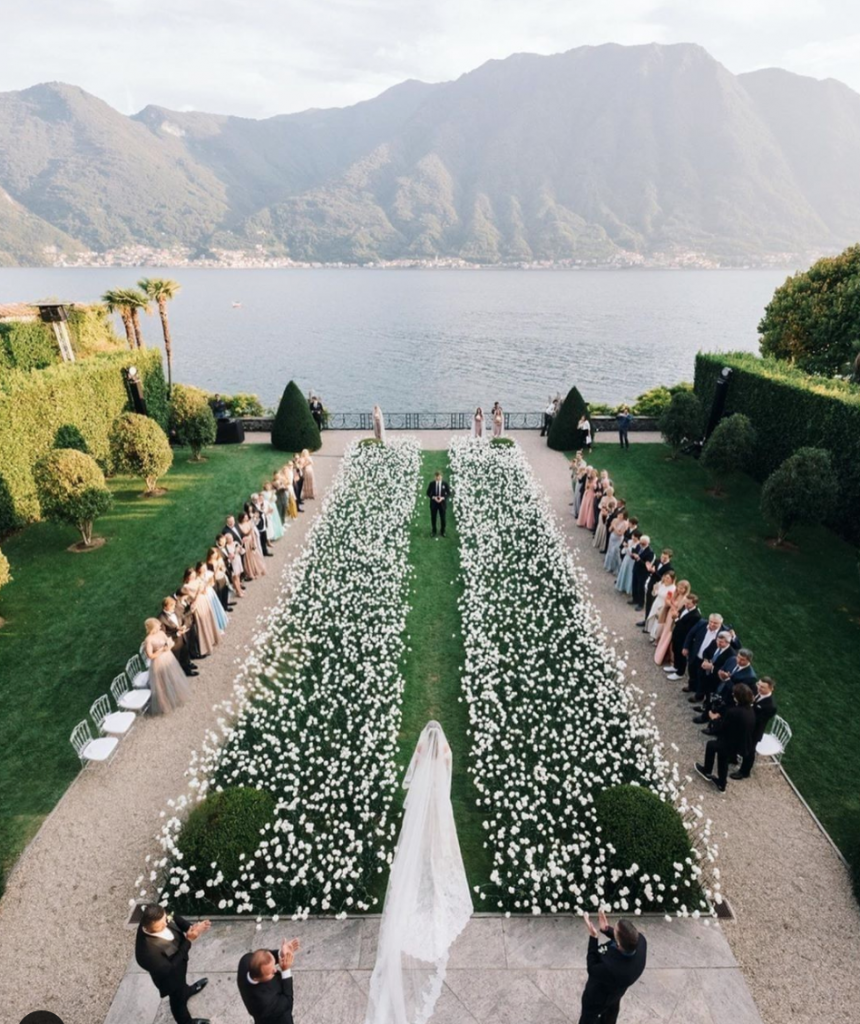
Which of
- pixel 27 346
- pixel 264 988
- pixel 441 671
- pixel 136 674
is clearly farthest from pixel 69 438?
pixel 264 988

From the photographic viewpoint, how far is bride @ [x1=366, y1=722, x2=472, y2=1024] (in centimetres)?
626

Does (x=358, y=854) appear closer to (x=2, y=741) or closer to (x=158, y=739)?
(x=158, y=739)

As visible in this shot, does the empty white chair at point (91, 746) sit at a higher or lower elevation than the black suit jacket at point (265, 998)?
lower

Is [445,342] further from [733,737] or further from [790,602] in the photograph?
[733,737]

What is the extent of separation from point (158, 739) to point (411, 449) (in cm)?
1903

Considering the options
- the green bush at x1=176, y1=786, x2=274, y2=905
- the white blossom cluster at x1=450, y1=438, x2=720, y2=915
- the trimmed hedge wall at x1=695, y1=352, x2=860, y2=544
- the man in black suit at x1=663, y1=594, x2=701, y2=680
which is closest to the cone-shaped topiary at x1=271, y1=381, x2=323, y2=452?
the white blossom cluster at x1=450, y1=438, x2=720, y2=915

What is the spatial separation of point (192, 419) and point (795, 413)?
76.8 ft

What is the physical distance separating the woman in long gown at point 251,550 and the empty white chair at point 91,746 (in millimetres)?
6183

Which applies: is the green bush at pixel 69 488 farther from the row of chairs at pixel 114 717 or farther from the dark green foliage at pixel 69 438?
the row of chairs at pixel 114 717

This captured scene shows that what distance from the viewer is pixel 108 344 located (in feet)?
104

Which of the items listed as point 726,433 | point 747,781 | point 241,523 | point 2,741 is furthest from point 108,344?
point 747,781

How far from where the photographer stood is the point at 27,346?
89.2 ft

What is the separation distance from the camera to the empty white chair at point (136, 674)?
11227mm

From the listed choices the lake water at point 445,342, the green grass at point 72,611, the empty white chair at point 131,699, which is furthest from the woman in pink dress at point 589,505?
the lake water at point 445,342
